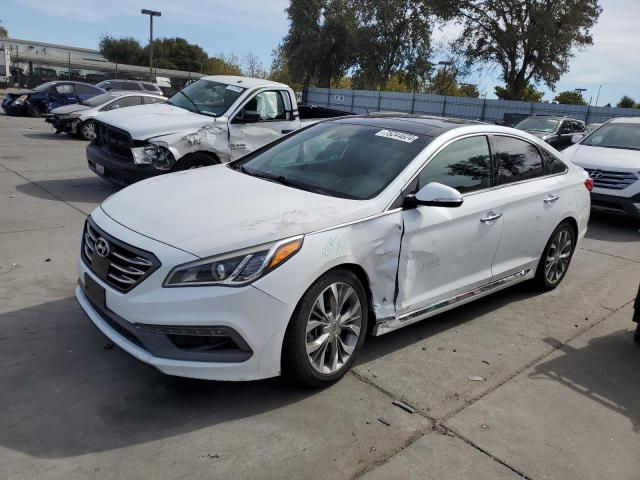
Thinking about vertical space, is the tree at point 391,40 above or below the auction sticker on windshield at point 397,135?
above

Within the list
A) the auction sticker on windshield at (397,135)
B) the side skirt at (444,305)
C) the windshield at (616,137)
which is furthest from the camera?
the windshield at (616,137)

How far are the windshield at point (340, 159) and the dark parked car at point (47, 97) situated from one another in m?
17.5

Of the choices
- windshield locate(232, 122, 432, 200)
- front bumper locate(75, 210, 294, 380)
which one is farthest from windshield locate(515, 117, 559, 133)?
front bumper locate(75, 210, 294, 380)

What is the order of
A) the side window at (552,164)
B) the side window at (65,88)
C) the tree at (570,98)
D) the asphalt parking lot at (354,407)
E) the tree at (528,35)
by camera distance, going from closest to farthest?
the asphalt parking lot at (354,407) → the side window at (552,164) → the side window at (65,88) → the tree at (528,35) → the tree at (570,98)

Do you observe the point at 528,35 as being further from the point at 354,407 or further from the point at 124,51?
the point at 124,51

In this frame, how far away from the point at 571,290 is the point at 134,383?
4.40m

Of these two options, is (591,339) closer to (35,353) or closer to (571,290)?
(571,290)

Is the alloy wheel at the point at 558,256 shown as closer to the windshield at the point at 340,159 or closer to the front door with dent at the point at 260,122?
the windshield at the point at 340,159

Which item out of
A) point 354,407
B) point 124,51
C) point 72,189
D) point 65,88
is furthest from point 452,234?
point 124,51

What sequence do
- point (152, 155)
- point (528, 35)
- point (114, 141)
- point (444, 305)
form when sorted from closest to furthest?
point (444, 305) < point (152, 155) < point (114, 141) < point (528, 35)

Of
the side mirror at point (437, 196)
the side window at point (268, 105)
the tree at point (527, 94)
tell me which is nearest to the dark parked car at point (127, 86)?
the side window at point (268, 105)

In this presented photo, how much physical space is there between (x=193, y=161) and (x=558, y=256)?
16.2 feet

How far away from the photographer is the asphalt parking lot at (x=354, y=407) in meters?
2.76

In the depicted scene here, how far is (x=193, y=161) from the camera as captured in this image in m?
7.83
